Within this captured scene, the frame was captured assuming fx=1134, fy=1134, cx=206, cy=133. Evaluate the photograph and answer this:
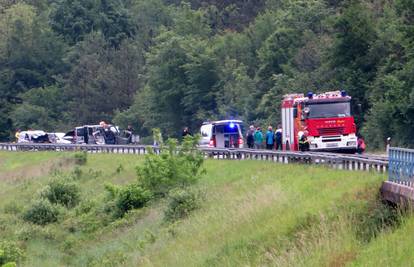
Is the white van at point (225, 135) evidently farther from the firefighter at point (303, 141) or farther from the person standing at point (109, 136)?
the person standing at point (109, 136)

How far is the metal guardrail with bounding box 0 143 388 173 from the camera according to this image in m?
30.7

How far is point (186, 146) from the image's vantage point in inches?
1591

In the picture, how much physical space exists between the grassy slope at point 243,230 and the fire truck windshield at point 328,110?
4.19m

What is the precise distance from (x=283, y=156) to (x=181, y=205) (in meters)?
7.53

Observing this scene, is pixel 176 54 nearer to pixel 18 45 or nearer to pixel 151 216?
pixel 18 45

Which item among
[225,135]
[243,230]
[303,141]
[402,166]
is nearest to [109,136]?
[225,135]

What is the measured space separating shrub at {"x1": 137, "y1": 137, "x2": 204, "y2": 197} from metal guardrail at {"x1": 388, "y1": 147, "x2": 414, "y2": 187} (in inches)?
652

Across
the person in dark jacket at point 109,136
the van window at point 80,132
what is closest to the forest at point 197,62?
the person in dark jacket at point 109,136

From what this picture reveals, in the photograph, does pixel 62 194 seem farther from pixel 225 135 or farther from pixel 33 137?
pixel 33 137

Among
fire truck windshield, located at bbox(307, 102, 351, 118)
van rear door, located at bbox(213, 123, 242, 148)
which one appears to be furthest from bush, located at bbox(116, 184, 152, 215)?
van rear door, located at bbox(213, 123, 242, 148)

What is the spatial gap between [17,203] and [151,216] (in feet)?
49.4

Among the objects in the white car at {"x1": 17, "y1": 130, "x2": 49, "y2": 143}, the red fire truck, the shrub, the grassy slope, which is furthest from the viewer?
the white car at {"x1": 17, "y1": 130, "x2": 49, "y2": 143}

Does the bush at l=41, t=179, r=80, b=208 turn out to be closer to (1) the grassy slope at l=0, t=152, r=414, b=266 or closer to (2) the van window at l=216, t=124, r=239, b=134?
(1) the grassy slope at l=0, t=152, r=414, b=266

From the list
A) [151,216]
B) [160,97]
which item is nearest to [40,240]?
[151,216]
